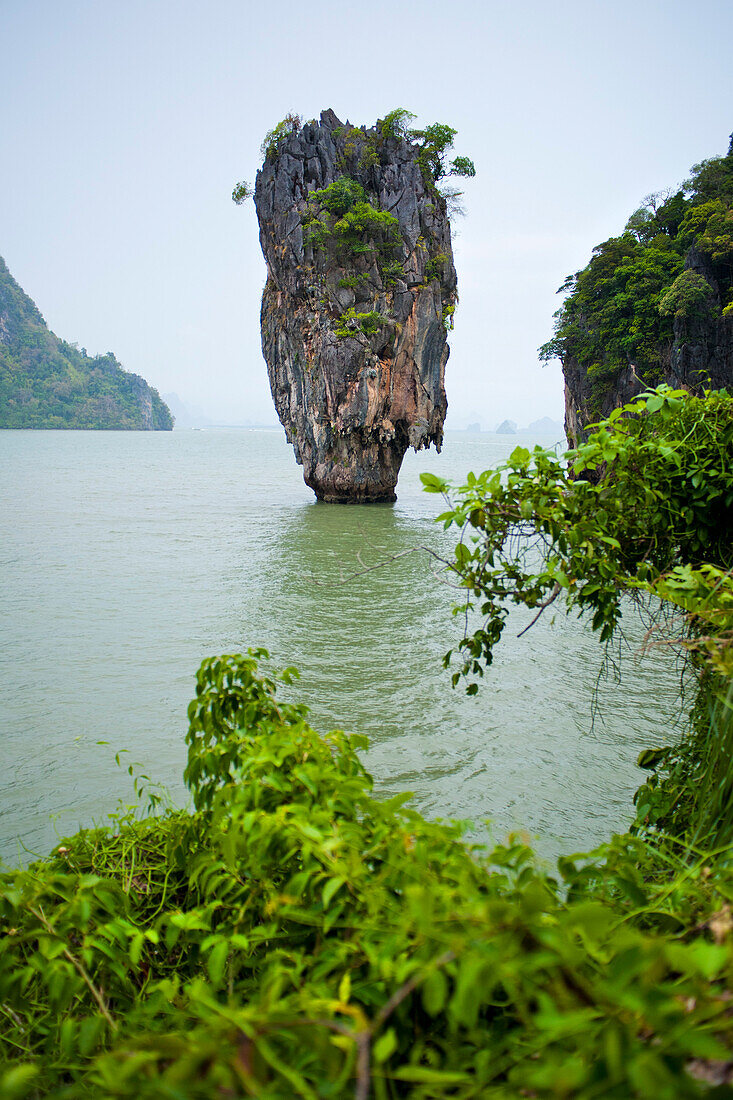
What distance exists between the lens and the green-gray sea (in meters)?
4.91

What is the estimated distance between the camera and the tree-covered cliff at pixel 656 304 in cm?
2044

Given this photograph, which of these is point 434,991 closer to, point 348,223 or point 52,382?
point 348,223

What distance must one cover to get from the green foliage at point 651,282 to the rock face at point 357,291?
238 inches

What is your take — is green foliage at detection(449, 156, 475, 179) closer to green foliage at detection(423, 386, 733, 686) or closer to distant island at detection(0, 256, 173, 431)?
green foliage at detection(423, 386, 733, 686)

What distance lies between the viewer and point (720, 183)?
915 inches

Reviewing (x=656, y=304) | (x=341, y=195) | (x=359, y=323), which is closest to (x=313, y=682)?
(x=359, y=323)

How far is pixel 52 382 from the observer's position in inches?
3851

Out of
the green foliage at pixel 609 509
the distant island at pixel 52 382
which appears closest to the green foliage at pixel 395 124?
the green foliage at pixel 609 509

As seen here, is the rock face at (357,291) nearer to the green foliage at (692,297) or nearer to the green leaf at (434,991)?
the green foliage at (692,297)

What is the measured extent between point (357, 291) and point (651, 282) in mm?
10860

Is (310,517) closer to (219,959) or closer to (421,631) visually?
(421,631)

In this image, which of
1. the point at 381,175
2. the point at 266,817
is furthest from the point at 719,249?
the point at 266,817

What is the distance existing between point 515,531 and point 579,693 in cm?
555

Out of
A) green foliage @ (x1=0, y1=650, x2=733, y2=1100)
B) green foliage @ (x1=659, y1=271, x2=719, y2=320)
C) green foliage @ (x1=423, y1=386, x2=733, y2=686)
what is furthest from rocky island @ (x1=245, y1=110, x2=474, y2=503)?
green foliage @ (x1=0, y1=650, x2=733, y2=1100)
